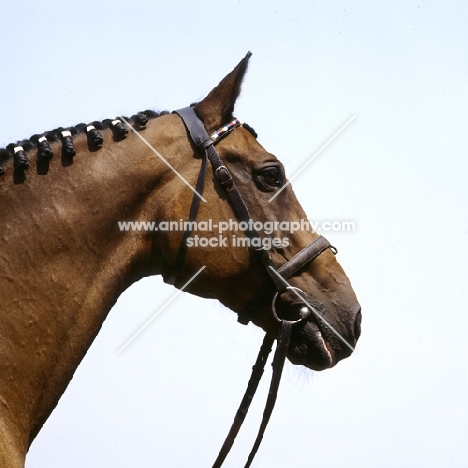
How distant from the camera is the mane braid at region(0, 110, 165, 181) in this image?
4.55 metres

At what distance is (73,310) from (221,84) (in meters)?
2.02

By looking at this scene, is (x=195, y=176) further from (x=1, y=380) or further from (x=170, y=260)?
(x=1, y=380)

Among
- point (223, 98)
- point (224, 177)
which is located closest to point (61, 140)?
point (224, 177)

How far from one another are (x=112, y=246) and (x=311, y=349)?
1.60 m

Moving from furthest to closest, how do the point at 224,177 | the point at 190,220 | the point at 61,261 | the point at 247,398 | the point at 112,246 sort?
1. the point at 247,398
2. the point at 224,177
3. the point at 190,220
4. the point at 112,246
5. the point at 61,261

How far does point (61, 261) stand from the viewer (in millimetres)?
4508

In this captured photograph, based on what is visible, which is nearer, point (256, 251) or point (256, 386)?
point (256, 251)

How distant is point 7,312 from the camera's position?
430 centimetres

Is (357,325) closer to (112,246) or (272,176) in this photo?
(272,176)

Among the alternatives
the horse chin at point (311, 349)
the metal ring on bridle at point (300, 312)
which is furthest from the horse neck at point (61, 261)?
the horse chin at point (311, 349)

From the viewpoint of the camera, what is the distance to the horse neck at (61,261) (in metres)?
4.32

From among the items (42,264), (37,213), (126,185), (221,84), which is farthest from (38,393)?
(221,84)

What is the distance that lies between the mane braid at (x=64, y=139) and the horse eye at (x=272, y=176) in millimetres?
936

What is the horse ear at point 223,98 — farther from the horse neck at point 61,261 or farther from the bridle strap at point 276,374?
the bridle strap at point 276,374
